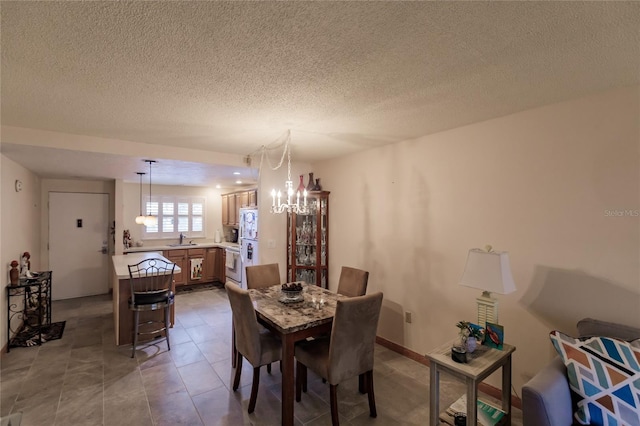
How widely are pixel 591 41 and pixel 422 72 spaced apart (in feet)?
2.69

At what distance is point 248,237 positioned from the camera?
530cm

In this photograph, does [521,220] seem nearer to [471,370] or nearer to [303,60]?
[471,370]

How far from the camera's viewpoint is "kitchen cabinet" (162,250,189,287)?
6.03 meters

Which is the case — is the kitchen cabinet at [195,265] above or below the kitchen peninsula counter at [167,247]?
below

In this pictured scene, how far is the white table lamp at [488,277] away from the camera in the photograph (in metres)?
2.08

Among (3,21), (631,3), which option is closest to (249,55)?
(3,21)

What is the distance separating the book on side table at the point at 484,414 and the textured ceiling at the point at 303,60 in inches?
88.4

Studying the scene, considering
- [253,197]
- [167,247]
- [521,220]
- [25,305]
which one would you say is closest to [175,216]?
[167,247]

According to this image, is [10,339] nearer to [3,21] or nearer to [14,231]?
Result: [14,231]

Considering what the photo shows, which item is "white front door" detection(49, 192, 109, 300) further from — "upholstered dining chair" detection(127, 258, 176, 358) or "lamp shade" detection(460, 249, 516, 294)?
"lamp shade" detection(460, 249, 516, 294)

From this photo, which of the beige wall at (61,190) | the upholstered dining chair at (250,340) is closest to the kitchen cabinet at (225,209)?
the beige wall at (61,190)

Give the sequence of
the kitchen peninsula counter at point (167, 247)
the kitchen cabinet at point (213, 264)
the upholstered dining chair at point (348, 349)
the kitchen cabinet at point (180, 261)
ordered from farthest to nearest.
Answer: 1. the kitchen cabinet at point (213, 264)
2. the kitchen cabinet at point (180, 261)
3. the kitchen peninsula counter at point (167, 247)
4. the upholstered dining chair at point (348, 349)

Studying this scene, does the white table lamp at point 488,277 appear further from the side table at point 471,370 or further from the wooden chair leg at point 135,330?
the wooden chair leg at point 135,330

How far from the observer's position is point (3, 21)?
132 centimetres
